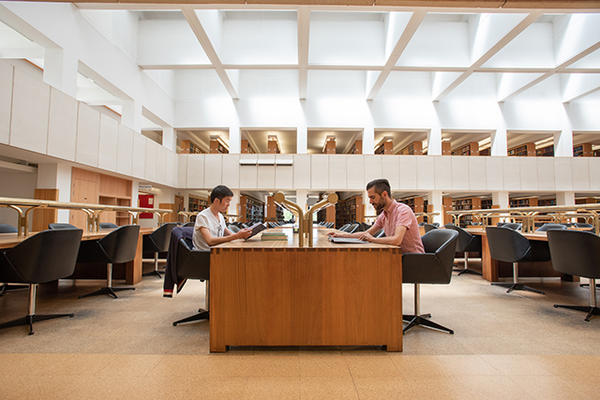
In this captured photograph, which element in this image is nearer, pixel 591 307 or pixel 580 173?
pixel 591 307

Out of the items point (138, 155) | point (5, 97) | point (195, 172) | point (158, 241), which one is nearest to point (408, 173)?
point (195, 172)

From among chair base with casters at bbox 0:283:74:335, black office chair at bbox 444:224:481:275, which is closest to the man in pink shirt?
black office chair at bbox 444:224:481:275

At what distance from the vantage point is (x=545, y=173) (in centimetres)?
1116

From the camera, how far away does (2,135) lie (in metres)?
4.73

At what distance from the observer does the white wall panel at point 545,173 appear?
1111 cm

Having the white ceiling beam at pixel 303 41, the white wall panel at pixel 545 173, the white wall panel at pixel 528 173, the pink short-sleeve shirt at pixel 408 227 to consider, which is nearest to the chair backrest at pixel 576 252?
the pink short-sleeve shirt at pixel 408 227

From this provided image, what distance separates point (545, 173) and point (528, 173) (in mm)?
644

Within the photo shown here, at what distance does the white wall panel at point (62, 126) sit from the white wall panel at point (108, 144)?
75 cm

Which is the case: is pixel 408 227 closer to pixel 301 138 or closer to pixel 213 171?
pixel 301 138

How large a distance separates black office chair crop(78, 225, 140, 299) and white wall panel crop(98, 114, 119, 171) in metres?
4.47

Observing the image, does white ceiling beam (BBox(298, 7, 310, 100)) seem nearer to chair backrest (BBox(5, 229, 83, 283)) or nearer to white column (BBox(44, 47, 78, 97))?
white column (BBox(44, 47, 78, 97))

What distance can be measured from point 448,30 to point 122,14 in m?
9.31

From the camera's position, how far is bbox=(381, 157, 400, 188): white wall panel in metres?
10.9

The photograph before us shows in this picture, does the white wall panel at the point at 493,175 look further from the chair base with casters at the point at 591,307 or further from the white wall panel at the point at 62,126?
the white wall panel at the point at 62,126
